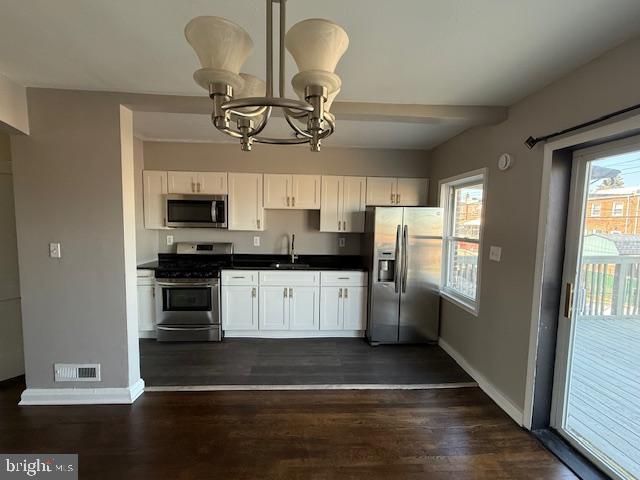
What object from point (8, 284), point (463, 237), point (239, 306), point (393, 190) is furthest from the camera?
point (393, 190)

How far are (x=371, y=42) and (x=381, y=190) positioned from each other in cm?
238

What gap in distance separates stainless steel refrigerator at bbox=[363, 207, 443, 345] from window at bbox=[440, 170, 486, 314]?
135 millimetres

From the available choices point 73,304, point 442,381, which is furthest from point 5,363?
point 442,381

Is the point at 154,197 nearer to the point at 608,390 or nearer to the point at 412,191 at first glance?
the point at 412,191

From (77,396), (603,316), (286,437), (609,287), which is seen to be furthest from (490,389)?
(77,396)

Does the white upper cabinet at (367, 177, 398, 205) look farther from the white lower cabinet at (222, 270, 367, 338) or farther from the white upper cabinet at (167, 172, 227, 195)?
the white upper cabinet at (167, 172, 227, 195)

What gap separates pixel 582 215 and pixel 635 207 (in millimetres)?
285

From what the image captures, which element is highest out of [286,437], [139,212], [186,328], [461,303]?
[139,212]

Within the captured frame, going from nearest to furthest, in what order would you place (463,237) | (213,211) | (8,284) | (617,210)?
(617,210)
(8,284)
(463,237)
(213,211)

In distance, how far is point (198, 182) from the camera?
3.70 meters

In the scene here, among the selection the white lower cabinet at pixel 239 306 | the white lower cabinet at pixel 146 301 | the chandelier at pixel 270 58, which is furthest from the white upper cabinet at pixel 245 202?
the chandelier at pixel 270 58

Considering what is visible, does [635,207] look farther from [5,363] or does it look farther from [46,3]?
[5,363]

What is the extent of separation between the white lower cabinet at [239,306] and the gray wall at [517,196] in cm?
234

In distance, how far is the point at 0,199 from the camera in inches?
102
